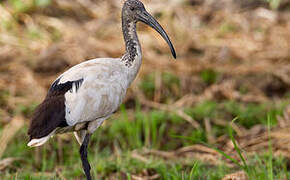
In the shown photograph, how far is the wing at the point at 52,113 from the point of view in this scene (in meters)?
3.36

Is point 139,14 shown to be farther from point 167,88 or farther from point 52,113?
point 167,88

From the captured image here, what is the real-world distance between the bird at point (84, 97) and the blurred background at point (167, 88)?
1.84 feet

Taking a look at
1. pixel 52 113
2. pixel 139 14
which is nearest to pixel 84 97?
pixel 52 113

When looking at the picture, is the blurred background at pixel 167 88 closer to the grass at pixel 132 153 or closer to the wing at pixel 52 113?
the grass at pixel 132 153

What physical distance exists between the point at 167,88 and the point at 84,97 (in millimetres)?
3716

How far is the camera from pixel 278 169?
4.17 m

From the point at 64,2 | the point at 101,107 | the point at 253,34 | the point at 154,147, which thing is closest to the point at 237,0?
the point at 253,34

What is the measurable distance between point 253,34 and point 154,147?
4.74 m

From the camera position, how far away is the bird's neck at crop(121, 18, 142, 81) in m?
3.80

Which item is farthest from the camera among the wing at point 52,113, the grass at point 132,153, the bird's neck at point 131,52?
the grass at point 132,153

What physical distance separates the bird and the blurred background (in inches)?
22.1

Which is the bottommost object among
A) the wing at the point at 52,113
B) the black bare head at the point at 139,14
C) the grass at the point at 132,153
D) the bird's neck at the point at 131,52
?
the grass at the point at 132,153

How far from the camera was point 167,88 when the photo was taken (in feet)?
23.5

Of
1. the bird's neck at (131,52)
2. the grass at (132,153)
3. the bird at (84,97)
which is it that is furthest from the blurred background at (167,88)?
the bird's neck at (131,52)
